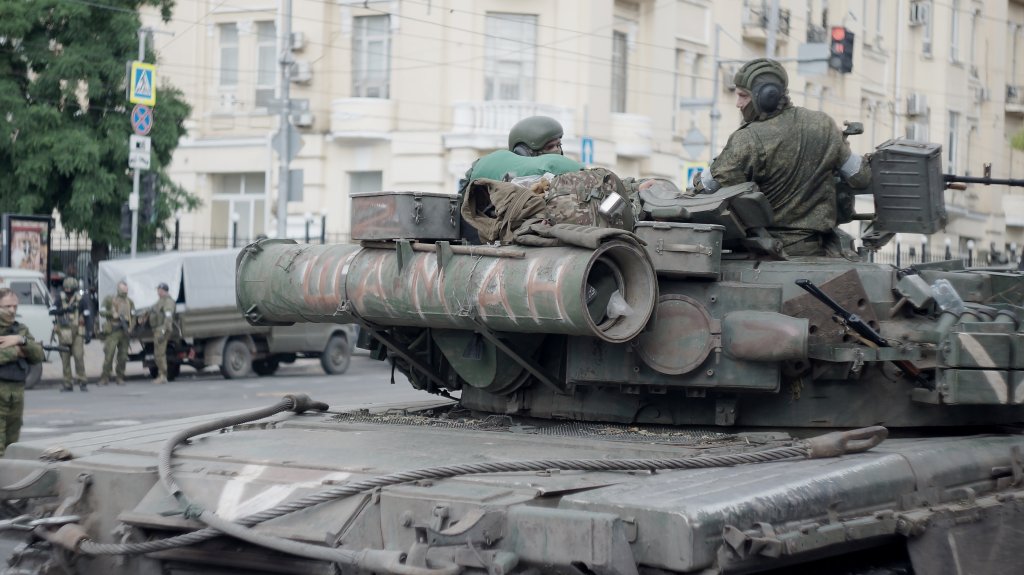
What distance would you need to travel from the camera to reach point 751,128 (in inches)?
285

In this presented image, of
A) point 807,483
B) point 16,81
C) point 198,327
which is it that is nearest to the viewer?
point 807,483

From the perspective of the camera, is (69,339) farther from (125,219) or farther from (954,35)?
(954,35)

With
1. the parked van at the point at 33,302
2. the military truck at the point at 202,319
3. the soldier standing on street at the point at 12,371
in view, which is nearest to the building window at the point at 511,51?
the military truck at the point at 202,319

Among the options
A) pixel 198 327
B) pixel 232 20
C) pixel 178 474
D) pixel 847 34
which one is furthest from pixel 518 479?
pixel 232 20

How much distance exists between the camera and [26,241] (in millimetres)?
24297

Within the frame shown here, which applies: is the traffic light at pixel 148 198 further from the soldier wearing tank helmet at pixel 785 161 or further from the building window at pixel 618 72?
the soldier wearing tank helmet at pixel 785 161

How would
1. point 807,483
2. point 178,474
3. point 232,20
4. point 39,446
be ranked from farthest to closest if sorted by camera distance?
point 232,20 < point 39,446 < point 178,474 < point 807,483

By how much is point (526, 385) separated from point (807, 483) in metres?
1.88

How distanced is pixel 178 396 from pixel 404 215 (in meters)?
Result: 14.5

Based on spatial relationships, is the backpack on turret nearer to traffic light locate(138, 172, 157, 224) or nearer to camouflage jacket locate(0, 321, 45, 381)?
camouflage jacket locate(0, 321, 45, 381)

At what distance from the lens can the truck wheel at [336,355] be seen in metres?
25.4

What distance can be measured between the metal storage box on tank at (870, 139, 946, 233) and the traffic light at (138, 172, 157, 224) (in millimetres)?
19806

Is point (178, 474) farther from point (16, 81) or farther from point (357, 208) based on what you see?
point (16, 81)

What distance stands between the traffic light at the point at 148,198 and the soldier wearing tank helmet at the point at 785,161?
1976 centimetres
